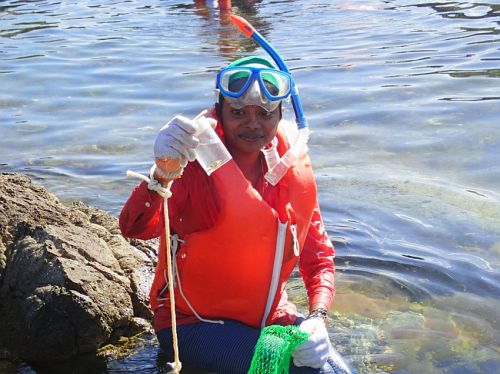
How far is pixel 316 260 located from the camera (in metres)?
4.47

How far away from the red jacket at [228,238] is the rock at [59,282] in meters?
0.56

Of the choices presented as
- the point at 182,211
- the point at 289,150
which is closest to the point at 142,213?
the point at 182,211

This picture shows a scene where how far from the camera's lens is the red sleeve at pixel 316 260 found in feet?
14.4

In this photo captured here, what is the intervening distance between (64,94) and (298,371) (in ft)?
29.2

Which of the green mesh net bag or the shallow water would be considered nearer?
the green mesh net bag

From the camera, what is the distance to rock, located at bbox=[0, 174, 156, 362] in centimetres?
456

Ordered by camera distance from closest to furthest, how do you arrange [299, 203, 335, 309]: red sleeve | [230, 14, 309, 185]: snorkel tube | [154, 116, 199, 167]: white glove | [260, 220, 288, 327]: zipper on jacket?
[154, 116, 199, 167]: white glove, [260, 220, 288, 327]: zipper on jacket, [230, 14, 309, 185]: snorkel tube, [299, 203, 335, 309]: red sleeve

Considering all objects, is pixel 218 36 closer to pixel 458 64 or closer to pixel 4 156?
pixel 458 64

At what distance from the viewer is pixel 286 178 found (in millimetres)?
4230

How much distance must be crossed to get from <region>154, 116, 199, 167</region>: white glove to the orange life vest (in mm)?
597

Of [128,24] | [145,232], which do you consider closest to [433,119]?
[145,232]

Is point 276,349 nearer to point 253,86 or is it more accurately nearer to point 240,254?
point 240,254

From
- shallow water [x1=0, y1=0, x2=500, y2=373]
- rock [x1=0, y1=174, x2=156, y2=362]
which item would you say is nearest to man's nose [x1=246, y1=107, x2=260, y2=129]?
rock [x1=0, y1=174, x2=156, y2=362]

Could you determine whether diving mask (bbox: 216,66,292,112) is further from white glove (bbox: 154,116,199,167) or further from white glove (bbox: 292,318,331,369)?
white glove (bbox: 292,318,331,369)
